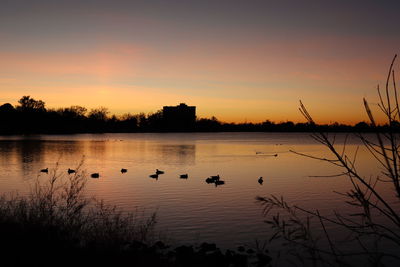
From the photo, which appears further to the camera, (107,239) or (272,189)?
(272,189)

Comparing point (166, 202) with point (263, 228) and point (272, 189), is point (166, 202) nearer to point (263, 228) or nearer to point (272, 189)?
point (263, 228)

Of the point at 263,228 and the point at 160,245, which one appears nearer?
the point at 160,245

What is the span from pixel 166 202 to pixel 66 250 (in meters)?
18.2

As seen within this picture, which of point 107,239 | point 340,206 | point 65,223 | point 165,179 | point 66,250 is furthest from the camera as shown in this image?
point 165,179

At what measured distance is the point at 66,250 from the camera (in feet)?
48.8

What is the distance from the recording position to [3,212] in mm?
19969

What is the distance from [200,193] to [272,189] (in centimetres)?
873

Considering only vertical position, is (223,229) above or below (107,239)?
below

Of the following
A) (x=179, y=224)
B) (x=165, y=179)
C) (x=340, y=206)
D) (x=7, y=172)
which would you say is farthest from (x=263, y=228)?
(x=7, y=172)

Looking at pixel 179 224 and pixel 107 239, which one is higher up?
pixel 107 239

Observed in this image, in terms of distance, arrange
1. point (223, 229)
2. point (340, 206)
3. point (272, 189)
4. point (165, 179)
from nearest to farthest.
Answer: point (223, 229), point (340, 206), point (272, 189), point (165, 179)

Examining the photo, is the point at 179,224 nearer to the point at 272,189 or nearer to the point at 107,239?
the point at 107,239

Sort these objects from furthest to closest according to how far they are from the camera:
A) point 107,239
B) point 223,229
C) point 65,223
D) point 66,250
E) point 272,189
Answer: point 272,189
point 223,229
point 65,223
point 107,239
point 66,250

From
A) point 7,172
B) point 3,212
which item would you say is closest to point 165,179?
point 7,172
